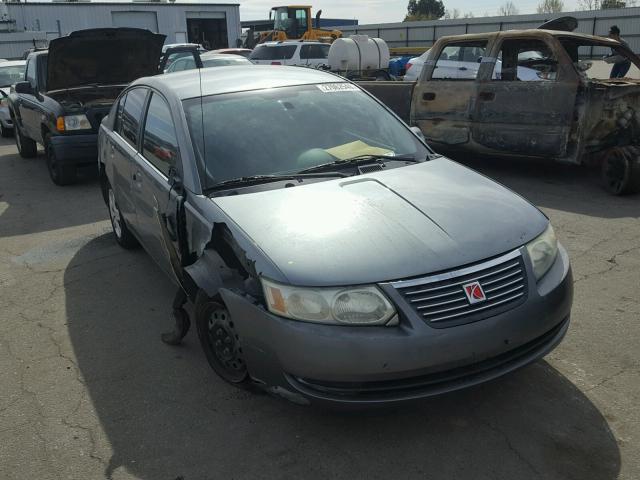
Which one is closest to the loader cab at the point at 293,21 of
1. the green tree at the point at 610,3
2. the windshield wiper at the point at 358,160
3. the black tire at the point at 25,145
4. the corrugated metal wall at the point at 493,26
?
the corrugated metal wall at the point at 493,26

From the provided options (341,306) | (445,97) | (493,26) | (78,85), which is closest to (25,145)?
(78,85)

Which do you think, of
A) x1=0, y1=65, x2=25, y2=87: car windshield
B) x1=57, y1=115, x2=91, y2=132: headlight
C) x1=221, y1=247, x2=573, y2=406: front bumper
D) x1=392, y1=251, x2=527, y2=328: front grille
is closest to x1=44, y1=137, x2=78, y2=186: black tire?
x1=57, y1=115, x2=91, y2=132: headlight

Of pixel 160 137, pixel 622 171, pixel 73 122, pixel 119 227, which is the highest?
pixel 160 137

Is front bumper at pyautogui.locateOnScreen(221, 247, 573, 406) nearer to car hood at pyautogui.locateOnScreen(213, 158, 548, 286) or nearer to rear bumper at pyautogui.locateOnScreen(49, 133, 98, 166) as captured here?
car hood at pyautogui.locateOnScreen(213, 158, 548, 286)

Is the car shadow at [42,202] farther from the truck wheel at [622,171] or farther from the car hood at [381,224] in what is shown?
the truck wheel at [622,171]

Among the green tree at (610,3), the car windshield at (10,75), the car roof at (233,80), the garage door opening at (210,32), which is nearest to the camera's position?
the car roof at (233,80)

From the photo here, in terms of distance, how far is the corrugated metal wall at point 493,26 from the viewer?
33078 mm

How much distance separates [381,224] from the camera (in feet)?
9.82

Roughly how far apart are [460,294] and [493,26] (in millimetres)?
38953

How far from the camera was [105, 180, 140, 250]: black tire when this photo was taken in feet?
18.2

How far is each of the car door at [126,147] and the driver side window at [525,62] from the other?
15.7 ft

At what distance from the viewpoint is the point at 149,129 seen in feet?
14.1

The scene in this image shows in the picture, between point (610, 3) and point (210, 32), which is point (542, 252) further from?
point (610, 3)

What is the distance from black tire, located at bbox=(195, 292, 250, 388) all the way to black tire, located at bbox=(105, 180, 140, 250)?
2.44 meters
